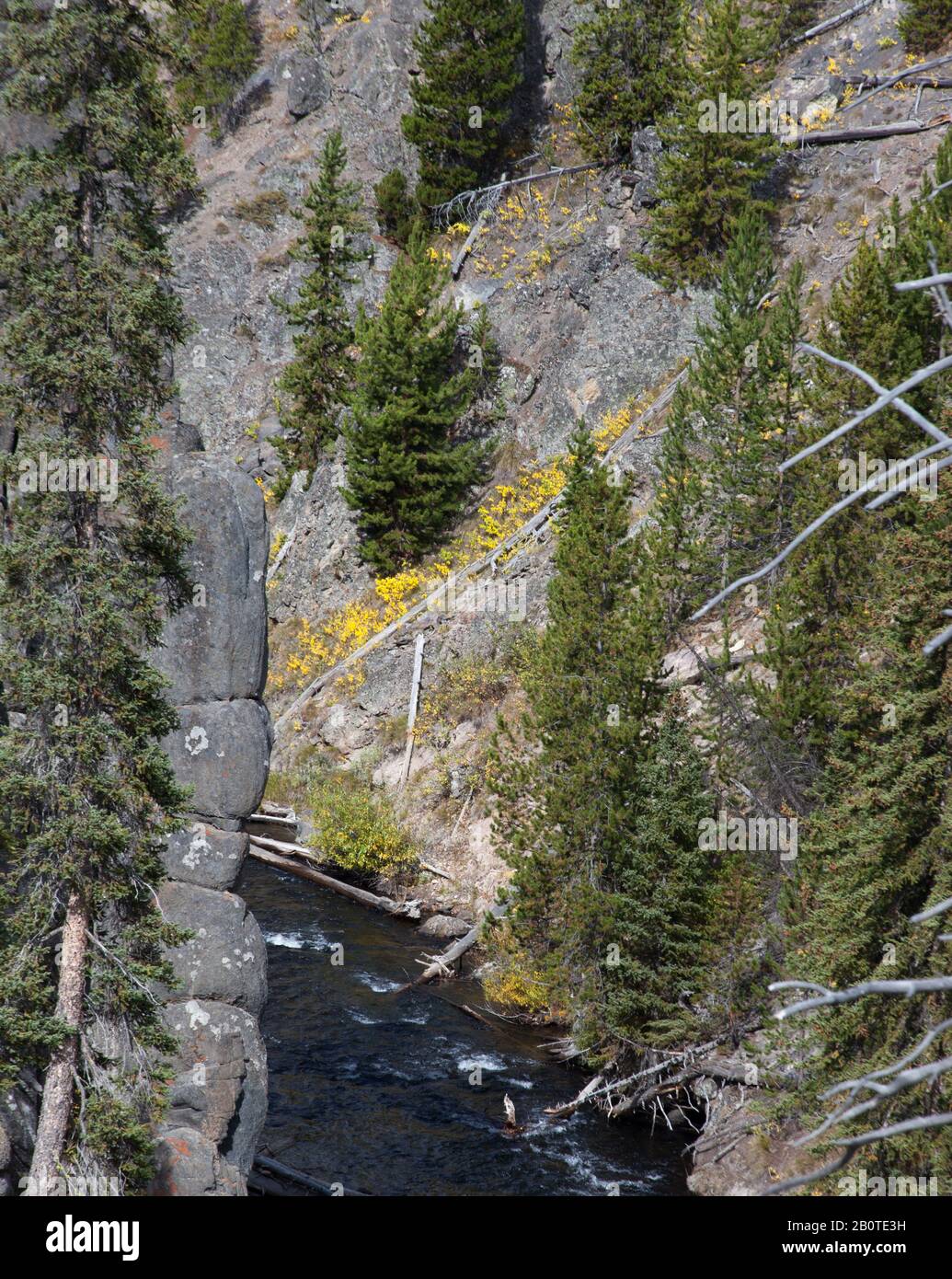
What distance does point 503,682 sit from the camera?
33.9m

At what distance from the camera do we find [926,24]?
37.5 metres

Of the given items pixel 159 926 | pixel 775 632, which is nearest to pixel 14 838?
pixel 159 926

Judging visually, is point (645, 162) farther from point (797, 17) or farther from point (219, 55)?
point (219, 55)

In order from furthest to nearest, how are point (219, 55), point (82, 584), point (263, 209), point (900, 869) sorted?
point (219, 55)
point (263, 209)
point (900, 869)
point (82, 584)

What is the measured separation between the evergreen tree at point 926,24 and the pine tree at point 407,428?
19.4m

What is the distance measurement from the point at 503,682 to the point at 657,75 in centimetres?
2521

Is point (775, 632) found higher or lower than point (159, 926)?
higher

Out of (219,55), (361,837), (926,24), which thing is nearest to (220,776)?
(361,837)

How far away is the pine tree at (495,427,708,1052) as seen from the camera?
66.3ft

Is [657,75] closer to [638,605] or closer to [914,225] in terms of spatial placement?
[914,225]

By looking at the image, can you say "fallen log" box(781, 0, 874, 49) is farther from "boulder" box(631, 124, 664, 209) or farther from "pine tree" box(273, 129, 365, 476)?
"pine tree" box(273, 129, 365, 476)

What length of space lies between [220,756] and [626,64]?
3641 cm

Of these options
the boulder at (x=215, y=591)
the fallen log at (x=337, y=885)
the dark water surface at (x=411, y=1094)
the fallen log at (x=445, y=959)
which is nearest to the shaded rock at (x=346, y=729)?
the fallen log at (x=337, y=885)


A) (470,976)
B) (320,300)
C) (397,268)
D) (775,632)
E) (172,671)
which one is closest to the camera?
(172,671)
